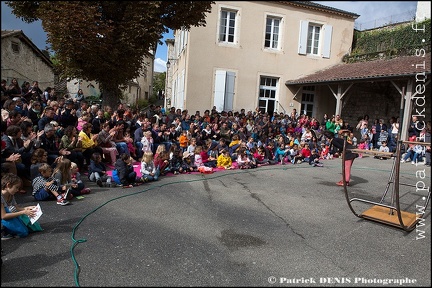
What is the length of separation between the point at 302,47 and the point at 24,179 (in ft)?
52.0

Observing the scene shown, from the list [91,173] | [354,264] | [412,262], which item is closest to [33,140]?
[91,173]

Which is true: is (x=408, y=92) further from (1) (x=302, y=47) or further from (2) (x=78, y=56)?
(2) (x=78, y=56)

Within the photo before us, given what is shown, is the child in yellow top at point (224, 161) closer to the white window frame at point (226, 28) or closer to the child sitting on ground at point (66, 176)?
the child sitting on ground at point (66, 176)

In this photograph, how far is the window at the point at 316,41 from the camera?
1828 cm

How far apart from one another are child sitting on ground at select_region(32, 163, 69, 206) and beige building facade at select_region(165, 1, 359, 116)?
1125 cm

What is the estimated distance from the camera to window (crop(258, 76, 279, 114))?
719 inches

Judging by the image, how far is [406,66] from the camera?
45.8 ft

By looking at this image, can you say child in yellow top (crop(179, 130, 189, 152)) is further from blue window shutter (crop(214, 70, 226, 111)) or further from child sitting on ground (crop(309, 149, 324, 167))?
blue window shutter (crop(214, 70, 226, 111))

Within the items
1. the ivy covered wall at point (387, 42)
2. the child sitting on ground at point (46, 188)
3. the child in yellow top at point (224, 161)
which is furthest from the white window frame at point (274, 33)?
the child sitting on ground at point (46, 188)

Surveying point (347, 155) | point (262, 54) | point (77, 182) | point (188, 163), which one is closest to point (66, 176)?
point (77, 182)

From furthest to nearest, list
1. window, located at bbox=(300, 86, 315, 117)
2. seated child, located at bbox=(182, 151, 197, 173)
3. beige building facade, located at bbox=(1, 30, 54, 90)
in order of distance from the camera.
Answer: beige building facade, located at bbox=(1, 30, 54, 90), window, located at bbox=(300, 86, 315, 117), seated child, located at bbox=(182, 151, 197, 173)

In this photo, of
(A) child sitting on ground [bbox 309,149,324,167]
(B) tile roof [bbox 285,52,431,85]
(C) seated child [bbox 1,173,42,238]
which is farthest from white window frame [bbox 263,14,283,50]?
(C) seated child [bbox 1,173,42,238]

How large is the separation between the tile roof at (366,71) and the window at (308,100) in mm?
973

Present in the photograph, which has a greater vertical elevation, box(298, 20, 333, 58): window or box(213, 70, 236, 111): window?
box(298, 20, 333, 58): window
